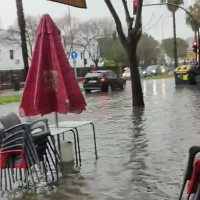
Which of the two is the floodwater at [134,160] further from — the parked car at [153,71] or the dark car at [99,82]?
the parked car at [153,71]

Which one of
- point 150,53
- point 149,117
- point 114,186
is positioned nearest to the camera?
point 114,186

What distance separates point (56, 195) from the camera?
6000 mm

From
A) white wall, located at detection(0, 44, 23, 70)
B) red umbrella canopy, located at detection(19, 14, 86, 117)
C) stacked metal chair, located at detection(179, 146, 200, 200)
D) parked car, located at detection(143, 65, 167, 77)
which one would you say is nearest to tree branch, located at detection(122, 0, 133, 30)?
red umbrella canopy, located at detection(19, 14, 86, 117)

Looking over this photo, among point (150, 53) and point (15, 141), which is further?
point (150, 53)

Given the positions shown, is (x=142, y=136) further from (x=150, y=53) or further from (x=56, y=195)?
(x=150, y=53)

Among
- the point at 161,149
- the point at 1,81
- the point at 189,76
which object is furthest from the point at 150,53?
the point at 161,149

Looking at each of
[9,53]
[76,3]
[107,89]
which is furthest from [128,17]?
[9,53]

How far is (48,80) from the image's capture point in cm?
685

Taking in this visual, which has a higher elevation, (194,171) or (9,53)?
(9,53)

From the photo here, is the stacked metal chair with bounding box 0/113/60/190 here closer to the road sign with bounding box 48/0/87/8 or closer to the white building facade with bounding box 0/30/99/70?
the road sign with bounding box 48/0/87/8

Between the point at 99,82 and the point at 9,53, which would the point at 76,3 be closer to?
the point at 99,82

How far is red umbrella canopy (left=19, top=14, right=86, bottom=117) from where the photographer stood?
6.81 meters

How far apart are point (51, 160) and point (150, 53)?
75.5 metres

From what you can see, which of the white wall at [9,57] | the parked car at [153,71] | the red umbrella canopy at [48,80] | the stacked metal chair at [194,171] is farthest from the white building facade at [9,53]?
the stacked metal chair at [194,171]
